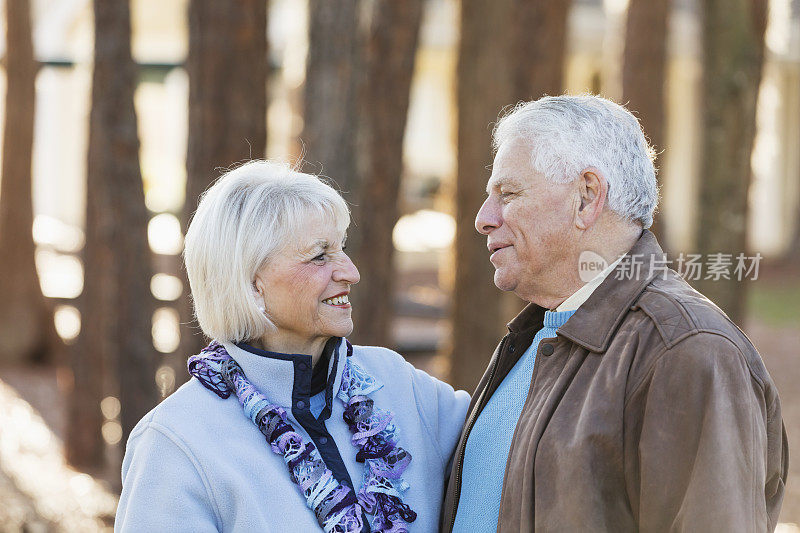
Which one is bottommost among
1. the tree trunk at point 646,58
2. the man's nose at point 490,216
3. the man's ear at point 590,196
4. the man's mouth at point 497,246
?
the man's mouth at point 497,246

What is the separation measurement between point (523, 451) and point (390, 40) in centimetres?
416

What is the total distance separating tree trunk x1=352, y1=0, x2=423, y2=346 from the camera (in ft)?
19.3

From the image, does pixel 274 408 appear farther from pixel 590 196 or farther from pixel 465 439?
pixel 590 196

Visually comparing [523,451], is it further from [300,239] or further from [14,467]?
[14,467]

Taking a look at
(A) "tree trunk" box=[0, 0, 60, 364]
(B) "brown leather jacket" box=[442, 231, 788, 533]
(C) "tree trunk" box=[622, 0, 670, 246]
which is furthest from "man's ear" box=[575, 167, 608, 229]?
(A) "tree trunk" box=[0, 0, 60, 364]

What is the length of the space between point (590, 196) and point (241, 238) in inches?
35.2

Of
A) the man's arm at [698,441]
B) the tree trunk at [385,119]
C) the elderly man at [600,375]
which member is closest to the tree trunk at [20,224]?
the tree trunk at [385,119]

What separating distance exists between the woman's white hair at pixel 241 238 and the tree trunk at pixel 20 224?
9.16 m

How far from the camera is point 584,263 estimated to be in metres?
2.44

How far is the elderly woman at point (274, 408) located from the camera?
2299 millimetres

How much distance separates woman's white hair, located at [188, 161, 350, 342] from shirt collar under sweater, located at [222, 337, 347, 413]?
0.06 m

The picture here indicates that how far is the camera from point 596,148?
236 cm

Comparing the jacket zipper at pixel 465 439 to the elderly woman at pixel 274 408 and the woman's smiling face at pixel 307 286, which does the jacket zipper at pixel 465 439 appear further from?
the woman's smiling face at pixel 307 286

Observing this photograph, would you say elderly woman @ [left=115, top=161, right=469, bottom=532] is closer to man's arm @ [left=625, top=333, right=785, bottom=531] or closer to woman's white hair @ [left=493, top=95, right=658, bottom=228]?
woman's white hair @ [left=493, top=95, right=658, bottom=228]
